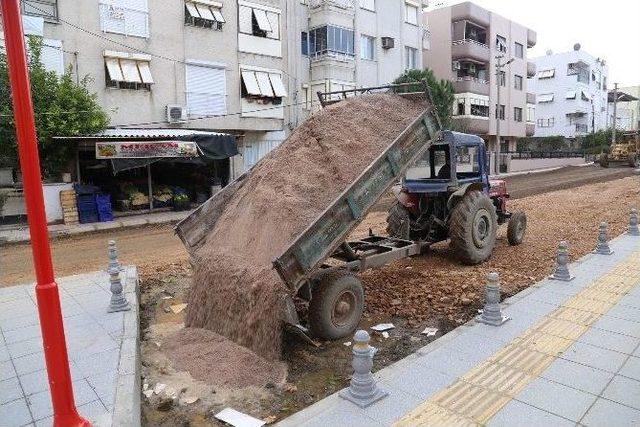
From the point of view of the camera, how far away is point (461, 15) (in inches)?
1346

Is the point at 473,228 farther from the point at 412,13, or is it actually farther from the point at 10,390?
the point at 412,13

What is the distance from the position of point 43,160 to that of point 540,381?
1578cm

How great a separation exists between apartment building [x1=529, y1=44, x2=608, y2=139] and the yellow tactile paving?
191 feet

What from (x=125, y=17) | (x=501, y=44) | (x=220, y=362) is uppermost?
(x=501, y=44)

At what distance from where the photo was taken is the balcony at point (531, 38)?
4238 cm

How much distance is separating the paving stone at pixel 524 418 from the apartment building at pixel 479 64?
99.8 feet

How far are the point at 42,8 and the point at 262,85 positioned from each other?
899 cm

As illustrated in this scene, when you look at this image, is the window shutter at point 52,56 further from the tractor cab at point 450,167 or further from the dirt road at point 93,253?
the tractor cab at point 450,167

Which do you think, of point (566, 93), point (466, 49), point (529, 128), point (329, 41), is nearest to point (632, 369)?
point (329, 41)

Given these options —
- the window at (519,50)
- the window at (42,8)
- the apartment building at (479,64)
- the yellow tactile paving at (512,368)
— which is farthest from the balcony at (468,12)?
the yellow tactile paving at (512,368)

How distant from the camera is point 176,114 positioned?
60.4ft

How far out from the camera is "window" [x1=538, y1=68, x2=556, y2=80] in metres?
59.2

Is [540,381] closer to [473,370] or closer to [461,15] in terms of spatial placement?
[473,370]

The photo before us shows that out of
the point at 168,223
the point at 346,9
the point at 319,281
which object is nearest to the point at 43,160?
the point at 168,223
